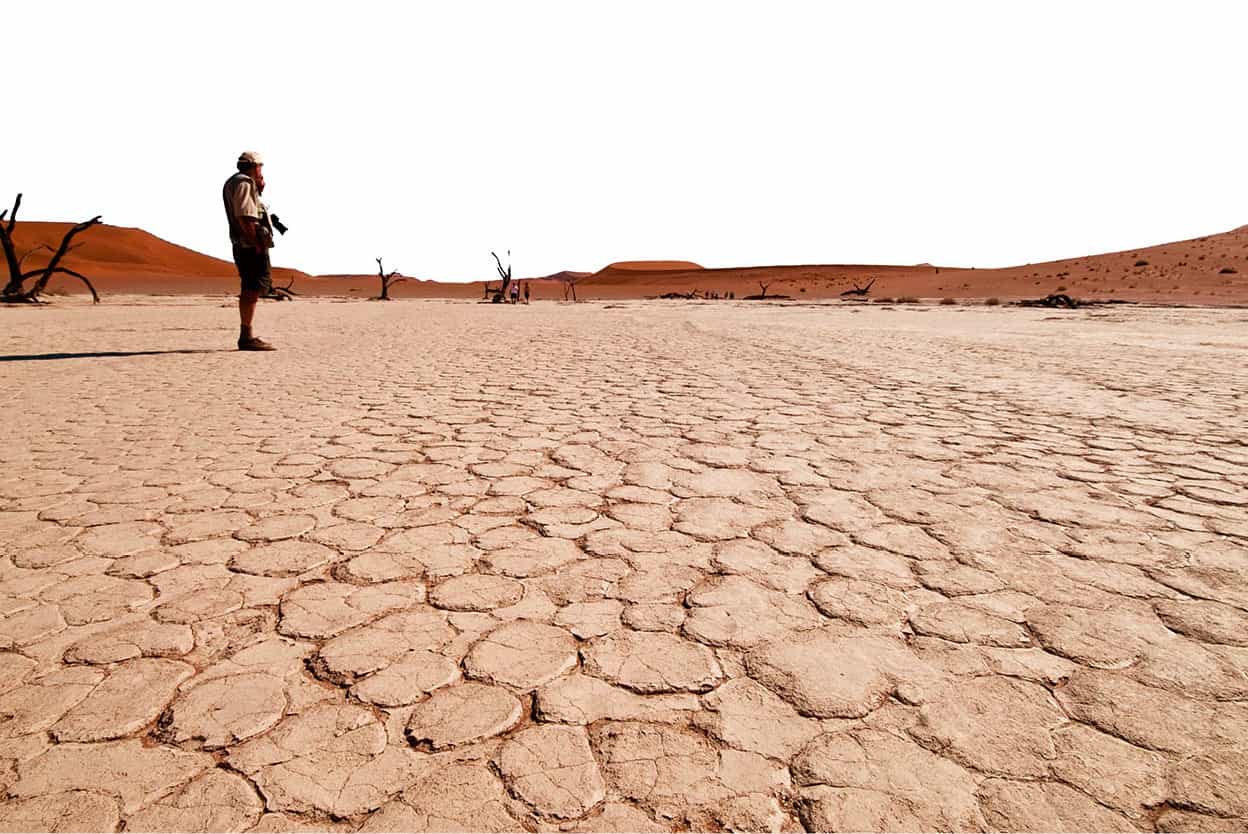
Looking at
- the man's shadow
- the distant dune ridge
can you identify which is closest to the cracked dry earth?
the man's shadow

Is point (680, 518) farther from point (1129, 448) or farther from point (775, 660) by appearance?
point (1129, 448)

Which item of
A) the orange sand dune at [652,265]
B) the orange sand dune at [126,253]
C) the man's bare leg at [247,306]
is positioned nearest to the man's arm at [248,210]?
the man's bare leg at [247,306]

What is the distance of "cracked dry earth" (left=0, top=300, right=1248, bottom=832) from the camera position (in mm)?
1089

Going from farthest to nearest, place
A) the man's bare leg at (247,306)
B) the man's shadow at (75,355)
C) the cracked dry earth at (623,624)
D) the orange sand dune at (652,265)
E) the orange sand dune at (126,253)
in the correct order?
1. the orange sand dune at (652,265)
2. the orange sand dune at (126,253)
3. the man's bare leg at (247,306)
4. the man's shadow at (75,355)
5. the cracked dry earth at (623,624)

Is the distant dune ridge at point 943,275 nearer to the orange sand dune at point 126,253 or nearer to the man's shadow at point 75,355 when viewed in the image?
the orange sand dune at point 126,253

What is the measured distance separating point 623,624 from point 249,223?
19.4 feet

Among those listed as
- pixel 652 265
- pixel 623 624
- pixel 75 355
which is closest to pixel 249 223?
pixel 75 355

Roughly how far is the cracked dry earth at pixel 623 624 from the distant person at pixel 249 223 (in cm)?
286

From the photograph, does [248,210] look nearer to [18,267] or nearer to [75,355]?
[75,355]

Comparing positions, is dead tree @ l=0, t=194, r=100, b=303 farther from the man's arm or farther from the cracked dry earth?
the cracked dry earth

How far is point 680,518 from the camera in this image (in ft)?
7.47

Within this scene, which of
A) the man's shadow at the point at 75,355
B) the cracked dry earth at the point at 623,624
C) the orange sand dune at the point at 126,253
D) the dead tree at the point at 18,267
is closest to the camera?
the cracked dry earth at the point at 623,624

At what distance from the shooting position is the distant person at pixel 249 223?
5.88 meters

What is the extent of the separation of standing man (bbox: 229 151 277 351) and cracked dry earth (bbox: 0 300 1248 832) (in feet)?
9.39
